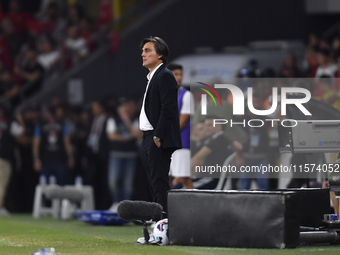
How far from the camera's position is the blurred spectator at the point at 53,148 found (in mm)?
14688

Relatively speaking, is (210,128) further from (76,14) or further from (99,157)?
(76,14)

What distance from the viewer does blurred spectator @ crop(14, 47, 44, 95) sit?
737 inches

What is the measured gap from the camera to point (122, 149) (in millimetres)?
13844

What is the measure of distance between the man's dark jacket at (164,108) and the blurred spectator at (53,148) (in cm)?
713

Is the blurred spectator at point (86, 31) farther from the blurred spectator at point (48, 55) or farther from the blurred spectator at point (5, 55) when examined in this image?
the blurred spectator at point (5, 55)

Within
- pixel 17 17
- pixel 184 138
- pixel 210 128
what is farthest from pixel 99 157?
pixel 17 17

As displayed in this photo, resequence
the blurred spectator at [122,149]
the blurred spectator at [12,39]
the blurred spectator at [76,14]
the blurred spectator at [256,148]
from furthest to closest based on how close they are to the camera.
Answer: the blurred spectator at [12,39] < the blurred spectator at [76,14] < the blurred spectator at [122,149] < the blurred spectator at [256,148]

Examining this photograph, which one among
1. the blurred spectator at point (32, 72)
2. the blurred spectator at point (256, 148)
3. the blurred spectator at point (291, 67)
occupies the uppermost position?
the blurred spectator at point (32, 72)

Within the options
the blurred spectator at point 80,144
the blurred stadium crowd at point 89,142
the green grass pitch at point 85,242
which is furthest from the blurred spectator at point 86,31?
the green grass pitch at point 85,242

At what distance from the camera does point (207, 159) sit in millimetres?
9336

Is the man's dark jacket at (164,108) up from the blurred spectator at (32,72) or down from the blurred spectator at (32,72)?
down

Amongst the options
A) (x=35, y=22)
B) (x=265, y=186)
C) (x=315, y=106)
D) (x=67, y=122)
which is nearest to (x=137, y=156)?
(x=67, y=122)

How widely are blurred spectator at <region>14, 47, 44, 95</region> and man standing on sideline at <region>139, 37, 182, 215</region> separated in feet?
36.9

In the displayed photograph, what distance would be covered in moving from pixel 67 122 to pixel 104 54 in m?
3.89
